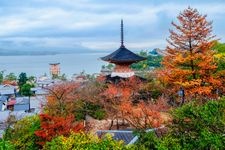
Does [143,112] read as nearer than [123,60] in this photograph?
Yes

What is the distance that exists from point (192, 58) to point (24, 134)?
949 centimetres

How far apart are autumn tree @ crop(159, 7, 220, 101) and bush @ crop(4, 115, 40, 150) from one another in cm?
788

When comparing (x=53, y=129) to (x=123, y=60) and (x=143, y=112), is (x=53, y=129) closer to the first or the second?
(x=143, y=112)

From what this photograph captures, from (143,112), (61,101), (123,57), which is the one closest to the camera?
(143,112)

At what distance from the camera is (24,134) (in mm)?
17000

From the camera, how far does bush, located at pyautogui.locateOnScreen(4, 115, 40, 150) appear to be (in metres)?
16.4

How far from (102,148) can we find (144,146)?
1.48m

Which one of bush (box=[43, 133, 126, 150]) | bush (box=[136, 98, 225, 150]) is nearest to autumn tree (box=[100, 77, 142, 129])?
bush (box=[136, 98, 225, 150])

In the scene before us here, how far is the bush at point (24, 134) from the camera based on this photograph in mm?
16422

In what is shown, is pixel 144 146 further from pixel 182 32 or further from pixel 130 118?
pixel 182 32

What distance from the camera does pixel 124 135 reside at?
16.2 meters

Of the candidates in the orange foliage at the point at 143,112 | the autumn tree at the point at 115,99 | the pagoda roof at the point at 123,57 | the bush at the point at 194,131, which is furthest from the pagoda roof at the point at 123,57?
the bush at the point at 194,131

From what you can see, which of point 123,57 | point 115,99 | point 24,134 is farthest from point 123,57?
point 24,134

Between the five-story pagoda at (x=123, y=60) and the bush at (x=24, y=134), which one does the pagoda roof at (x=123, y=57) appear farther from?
the bush at (x=24, y=134)
